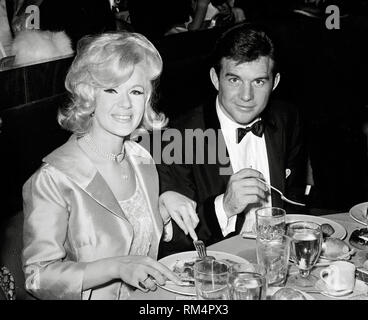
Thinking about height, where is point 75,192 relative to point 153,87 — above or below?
below

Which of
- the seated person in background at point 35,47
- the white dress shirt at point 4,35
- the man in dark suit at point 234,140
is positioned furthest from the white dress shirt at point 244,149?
the white dress shirt at point 4,35

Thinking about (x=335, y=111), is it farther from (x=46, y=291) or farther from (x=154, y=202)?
(x=46, y=291)

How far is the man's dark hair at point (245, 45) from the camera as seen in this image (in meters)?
2.73

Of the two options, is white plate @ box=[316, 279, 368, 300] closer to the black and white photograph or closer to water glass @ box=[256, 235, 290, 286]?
the black and white photograph

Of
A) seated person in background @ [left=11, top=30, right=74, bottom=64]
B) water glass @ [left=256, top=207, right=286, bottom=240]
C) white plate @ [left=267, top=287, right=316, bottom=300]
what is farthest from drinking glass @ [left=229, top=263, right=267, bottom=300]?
seated person in background @ [left=11, top=30, right=74, bottom=64]

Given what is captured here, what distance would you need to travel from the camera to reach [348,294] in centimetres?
174

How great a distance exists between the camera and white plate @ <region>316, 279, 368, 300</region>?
5.66ft

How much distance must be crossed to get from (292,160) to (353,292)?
4.60 ft

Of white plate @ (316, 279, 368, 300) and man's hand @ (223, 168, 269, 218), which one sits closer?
white plate @ (316, 279, 368, 300)

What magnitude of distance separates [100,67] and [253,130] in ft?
3.41

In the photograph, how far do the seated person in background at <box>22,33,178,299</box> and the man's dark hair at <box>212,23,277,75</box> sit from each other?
600mm

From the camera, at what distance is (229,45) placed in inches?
109

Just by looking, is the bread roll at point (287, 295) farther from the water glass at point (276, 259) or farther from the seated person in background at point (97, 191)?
the seated person in background at point (97, 191)
